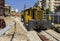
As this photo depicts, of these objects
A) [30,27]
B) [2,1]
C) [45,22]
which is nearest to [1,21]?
[30,27]

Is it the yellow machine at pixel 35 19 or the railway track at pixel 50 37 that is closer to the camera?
the railway track at pixel 50 37

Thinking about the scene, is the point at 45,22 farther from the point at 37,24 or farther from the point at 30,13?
the point at 30,13

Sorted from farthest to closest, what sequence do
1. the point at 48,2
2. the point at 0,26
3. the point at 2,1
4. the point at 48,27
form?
the point at 48,2 → the point at 2,1 → the point at 48,27 → the point at 0,26

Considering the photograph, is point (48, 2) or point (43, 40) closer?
point (43, 40)

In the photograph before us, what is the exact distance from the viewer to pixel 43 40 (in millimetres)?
18609

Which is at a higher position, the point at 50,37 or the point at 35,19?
the point at 35,19

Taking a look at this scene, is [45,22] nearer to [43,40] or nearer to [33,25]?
[33,25]

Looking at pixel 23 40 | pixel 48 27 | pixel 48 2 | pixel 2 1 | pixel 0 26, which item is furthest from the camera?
pixel 48 2

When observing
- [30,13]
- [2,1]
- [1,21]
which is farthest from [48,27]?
[2,1]

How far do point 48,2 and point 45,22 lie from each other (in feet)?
284

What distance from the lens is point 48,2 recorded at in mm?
115062

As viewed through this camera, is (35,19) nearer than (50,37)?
No

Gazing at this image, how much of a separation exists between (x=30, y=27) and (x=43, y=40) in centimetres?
1023

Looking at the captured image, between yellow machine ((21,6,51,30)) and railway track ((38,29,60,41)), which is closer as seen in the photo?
railway track ((38,29,60,41))
